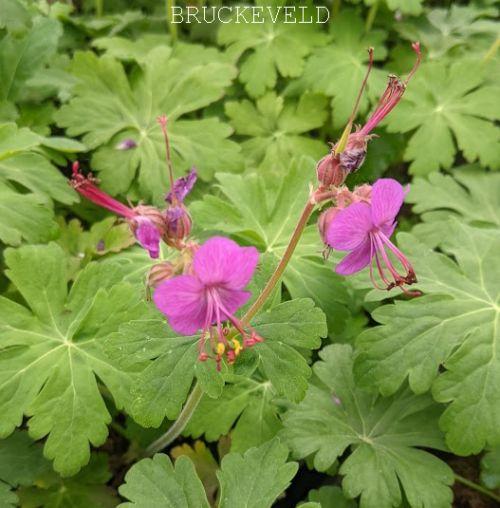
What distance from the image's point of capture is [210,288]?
119 centimetres

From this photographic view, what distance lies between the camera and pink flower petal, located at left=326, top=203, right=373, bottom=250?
1185 mm

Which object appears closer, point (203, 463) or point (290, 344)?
point (290, 344)

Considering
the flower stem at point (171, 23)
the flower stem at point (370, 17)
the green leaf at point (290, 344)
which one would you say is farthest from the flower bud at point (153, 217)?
the flower stem at point (370, 17)

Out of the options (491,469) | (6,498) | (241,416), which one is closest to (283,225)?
(241,416)

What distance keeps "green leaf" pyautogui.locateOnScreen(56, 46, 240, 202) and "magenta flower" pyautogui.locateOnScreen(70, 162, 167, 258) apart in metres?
1.08

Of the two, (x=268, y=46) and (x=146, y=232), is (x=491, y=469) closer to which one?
(x=146, y=232)

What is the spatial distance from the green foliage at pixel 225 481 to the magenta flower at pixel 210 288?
455 mm

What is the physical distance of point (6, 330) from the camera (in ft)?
5.83

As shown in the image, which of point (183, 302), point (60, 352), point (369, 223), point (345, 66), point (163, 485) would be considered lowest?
point (163, 485)

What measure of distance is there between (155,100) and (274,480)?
1.72m

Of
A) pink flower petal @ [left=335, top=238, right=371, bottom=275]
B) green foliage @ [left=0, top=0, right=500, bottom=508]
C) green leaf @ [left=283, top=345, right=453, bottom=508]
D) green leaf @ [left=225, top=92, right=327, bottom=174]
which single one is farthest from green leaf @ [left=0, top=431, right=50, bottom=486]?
green leaf @ [left=225, top=92, right=327, bottom=174]

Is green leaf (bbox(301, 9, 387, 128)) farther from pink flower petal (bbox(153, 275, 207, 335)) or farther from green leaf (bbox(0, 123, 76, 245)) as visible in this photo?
pink flower petal (bbox(153, 275, 207, 335))

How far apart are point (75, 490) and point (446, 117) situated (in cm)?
208

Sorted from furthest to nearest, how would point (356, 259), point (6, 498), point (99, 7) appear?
point (99, 7)
point (6, 498)
point (356, 259)
